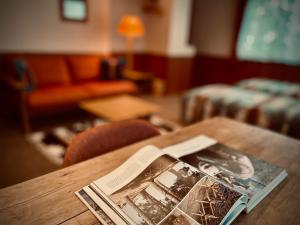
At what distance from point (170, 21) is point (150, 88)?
1.37 meters

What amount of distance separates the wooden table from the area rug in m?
1.24

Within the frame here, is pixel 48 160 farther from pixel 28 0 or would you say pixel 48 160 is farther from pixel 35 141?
pixel 28 0

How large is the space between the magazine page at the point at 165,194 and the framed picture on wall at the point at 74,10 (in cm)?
349

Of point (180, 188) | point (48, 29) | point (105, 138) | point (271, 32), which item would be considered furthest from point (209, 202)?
point (271, 32)

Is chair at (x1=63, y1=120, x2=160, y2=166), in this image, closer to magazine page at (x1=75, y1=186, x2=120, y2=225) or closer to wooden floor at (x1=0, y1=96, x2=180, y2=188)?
magazine page at (x1=75, y1=186, x2=120, y2=225)

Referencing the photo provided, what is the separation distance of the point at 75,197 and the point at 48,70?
3.03 metres

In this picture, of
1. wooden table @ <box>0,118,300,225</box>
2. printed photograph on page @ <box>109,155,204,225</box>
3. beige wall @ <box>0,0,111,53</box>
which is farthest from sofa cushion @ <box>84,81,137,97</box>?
printed photograph on page @ <box>109,155,204,225</box>

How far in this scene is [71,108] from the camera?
3.03 m

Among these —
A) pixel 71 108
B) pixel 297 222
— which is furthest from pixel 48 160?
pixel 297 222

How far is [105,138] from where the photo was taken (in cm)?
96

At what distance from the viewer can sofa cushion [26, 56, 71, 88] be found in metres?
3.17

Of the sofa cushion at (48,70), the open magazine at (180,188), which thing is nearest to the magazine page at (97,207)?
the open magazine at (180,188)

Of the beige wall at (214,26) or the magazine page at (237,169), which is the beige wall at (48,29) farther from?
the magazine page at (237,169)

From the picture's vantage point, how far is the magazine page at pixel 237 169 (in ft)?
2.22
